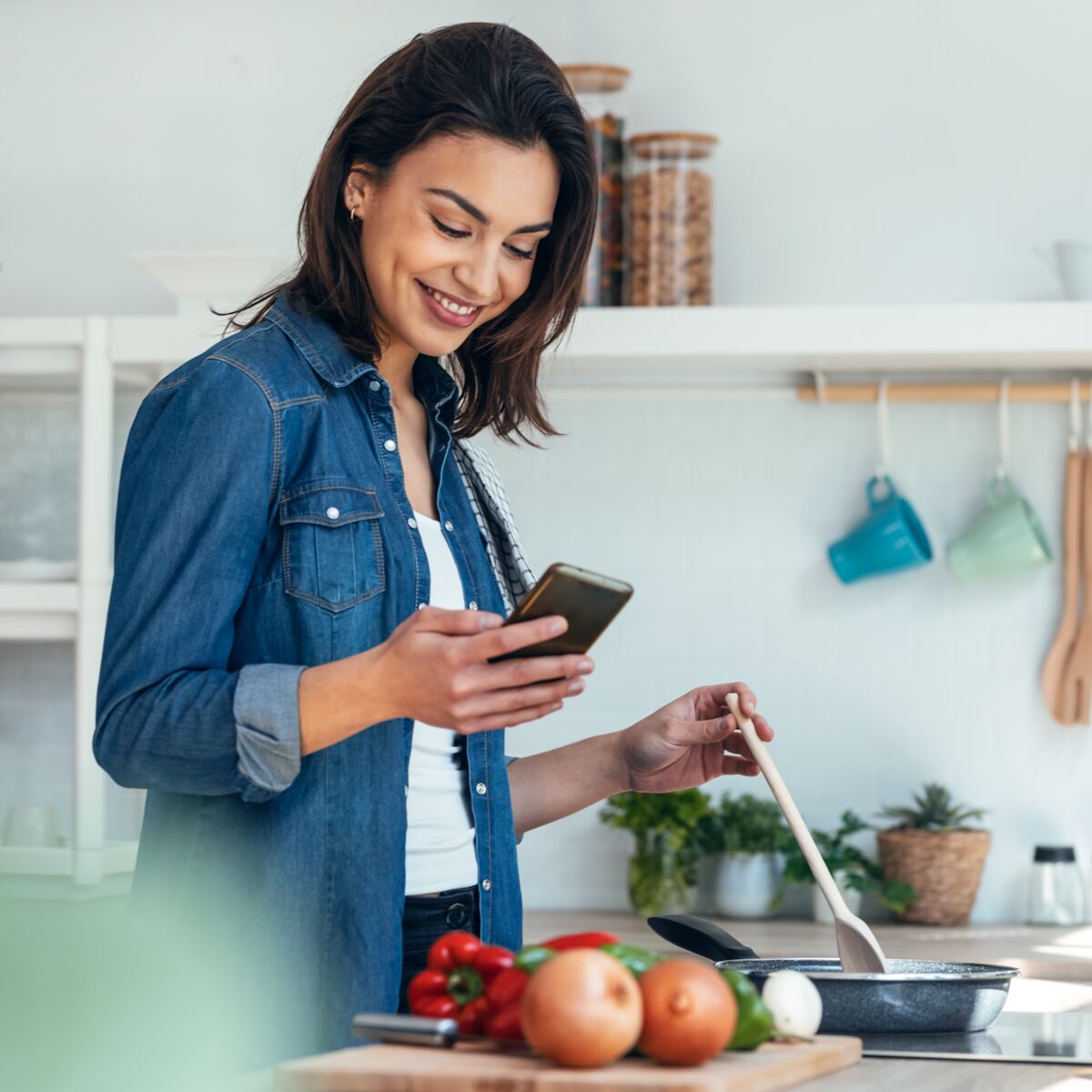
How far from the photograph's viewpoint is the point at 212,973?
1154 millimetres

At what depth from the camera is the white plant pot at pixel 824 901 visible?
283 centimetres

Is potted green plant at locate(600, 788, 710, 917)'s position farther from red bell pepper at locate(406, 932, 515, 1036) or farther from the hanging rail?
red bell pepper at locate(406, 932, 515, 1036)

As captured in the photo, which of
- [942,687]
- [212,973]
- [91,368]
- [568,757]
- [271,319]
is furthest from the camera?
[942,687]

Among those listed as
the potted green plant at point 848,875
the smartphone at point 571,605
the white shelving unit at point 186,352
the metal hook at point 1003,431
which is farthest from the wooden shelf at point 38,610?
the smartphone at point 571,605

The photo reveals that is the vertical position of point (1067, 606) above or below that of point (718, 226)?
below

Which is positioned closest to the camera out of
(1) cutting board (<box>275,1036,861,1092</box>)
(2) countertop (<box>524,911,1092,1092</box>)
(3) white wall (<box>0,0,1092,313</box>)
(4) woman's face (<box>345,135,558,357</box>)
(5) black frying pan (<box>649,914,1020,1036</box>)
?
(1) cutting board (<box>275,1036,861,1092</box>)

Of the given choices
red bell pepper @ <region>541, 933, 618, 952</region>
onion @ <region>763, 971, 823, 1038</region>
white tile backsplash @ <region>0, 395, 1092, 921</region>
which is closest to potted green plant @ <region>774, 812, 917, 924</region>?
white tile backsplash @ <region>0, 395, 1092, 921</region>

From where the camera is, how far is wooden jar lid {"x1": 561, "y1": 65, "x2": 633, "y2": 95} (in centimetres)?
284

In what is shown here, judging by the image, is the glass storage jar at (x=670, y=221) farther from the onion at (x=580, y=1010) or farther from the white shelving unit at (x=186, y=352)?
the onion at (x=580, y=1010)

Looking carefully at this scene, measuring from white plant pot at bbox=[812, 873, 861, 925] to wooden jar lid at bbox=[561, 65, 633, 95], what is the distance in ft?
5.02

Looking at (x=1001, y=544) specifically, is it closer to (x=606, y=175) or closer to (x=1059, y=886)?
→ (x=1059, y=886)

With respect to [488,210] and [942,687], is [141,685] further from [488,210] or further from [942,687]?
[942,687]

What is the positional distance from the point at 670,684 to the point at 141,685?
2.04 metres

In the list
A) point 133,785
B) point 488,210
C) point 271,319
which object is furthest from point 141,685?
point 488,210
